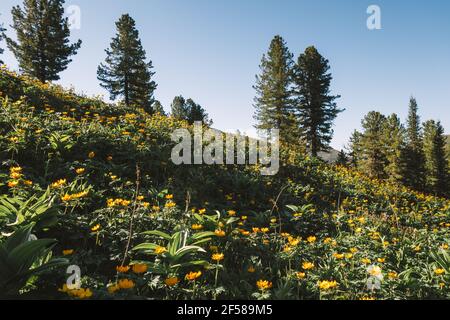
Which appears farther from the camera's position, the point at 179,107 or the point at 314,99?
the point at 179,107

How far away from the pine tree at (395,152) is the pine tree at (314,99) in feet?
28.2

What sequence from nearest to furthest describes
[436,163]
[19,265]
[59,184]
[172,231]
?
[19,265] → [172,231] → [59,184] → [436,163]

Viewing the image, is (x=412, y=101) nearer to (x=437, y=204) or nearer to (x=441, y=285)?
(x=437, y=204)

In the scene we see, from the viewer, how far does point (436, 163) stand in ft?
124

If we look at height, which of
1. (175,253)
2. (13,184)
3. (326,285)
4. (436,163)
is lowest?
(326,285)

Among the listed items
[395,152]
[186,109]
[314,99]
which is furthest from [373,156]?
[186,109]

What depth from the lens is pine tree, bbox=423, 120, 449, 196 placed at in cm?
3631

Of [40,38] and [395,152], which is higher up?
[40,38]

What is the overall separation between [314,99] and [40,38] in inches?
975

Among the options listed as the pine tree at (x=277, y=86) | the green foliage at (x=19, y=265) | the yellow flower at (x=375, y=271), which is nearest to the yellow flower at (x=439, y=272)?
the yellow flower at (x=375, y=271)

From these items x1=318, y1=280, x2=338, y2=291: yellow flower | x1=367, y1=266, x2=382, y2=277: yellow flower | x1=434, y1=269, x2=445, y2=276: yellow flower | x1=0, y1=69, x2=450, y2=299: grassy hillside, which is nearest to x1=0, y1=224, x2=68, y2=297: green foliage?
x1=0, y1=69, x2=450, y2=299: grassy hillside

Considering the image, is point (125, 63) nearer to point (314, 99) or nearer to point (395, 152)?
point (314, 99)

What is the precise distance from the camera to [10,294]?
2594mm

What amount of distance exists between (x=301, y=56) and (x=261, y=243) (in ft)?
87.6
